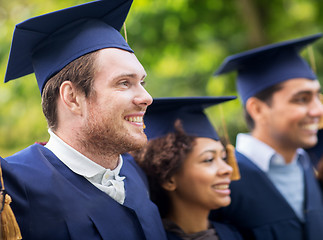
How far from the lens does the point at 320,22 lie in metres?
5.84

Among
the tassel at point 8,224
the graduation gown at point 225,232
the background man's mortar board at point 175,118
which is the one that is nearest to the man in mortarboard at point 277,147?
the graduation gown at point 225,232

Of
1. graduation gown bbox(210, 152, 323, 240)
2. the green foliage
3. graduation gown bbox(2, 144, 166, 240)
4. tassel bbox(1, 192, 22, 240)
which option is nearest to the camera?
tassel bbox(1, 192, 22, 240)

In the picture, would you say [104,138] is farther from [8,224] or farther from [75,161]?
[8,224]

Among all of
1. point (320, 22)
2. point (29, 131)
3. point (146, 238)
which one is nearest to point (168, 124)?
point (146, 238)

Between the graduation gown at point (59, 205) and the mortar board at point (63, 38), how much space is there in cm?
34

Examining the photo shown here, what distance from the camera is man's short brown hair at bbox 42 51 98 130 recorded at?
159 centimetres

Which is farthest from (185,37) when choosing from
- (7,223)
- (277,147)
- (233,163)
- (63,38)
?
(7,223)

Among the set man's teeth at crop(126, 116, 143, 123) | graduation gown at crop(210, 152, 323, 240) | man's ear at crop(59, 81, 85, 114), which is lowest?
graduation gown at crop(210, 152, 323, 240)

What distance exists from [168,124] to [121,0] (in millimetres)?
834

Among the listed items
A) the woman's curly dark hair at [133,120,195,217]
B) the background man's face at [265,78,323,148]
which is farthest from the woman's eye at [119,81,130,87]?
the background man's face at [265,78,323,148]

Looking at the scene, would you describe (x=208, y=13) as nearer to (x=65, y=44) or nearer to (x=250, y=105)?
(x=250, y=105)

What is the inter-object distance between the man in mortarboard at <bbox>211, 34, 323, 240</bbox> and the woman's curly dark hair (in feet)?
1.78

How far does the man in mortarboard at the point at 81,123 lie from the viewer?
1541mm

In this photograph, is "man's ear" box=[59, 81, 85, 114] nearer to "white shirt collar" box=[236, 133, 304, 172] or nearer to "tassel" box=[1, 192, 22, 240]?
"tassel" box=[1, 192, 22, 240]
